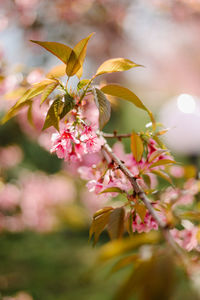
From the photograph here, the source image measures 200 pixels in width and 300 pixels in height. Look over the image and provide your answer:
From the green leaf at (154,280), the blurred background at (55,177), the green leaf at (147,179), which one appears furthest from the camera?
the blurred background at (55,177)

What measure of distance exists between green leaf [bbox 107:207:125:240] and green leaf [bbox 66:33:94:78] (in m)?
0.23

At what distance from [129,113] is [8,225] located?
4681 mm

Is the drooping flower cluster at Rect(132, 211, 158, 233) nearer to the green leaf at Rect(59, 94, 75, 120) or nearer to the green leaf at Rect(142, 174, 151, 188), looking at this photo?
the green leaf at Rect(142, 174, 151, 188)

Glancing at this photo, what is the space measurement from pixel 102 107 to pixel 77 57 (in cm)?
9

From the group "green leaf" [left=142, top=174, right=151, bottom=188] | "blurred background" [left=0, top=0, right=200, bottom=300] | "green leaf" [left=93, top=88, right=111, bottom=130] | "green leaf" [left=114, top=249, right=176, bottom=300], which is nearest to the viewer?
"green leaf" [left=114, top=249, right=176, bottom=300]

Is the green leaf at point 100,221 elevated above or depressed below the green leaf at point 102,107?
below

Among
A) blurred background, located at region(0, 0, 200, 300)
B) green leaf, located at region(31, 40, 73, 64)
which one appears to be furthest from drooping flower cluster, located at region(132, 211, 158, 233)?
blurred background, located at region(0, 0, 200, 300)

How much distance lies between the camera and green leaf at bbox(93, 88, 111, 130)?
0.41 m

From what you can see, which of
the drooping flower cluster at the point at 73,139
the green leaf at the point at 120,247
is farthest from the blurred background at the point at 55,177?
the green leaf at the point at 120,247

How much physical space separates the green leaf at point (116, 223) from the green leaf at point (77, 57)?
0.23 m

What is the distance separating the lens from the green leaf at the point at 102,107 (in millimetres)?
406

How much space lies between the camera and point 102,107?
42 cm

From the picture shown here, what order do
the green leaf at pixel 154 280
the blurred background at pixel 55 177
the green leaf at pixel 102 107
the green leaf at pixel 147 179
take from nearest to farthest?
the green leaf at pixel 154 280 → the green leaf at pixel 102 107 → the green leaf at pixel 147 179 → the blurred background at pixel 55 177

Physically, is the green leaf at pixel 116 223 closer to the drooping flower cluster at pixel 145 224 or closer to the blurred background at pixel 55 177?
the drooping flower cluster at pixel 145 224
